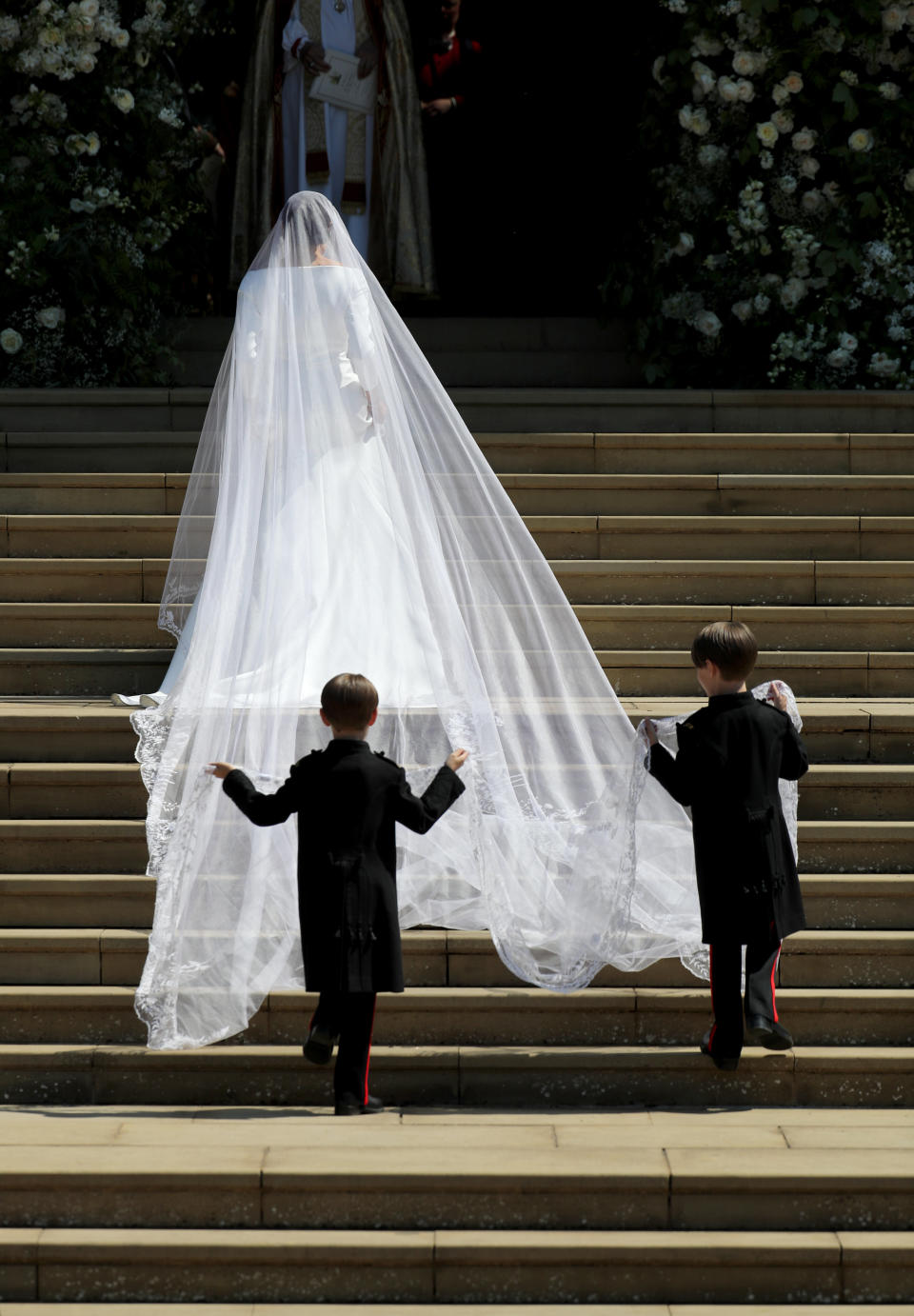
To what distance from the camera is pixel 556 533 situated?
723cm

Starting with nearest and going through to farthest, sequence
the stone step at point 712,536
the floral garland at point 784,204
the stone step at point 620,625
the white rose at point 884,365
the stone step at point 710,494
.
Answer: the stone step at point 620,625
the stone step at point 712,536
the stone step at point 710,494
the white rose at point 884,365
the floral garland at point 784,204

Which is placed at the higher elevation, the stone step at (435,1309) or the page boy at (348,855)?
the page boy at (348,855)

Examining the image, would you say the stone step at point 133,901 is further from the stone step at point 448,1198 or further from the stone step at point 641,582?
the stone step at point 641,582

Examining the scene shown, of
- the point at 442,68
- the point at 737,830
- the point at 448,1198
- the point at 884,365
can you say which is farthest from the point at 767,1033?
the point at 442,68

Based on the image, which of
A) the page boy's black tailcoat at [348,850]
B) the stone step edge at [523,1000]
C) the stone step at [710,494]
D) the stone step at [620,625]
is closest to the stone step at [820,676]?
the stone step at [620,625]

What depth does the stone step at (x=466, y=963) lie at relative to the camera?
16.7 ft

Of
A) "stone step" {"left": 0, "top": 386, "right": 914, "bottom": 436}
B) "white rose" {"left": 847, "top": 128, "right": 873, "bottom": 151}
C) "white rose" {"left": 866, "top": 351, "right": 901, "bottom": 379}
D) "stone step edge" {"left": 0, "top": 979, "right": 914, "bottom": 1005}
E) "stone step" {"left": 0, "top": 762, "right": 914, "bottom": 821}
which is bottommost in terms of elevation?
"stone step edge" {"left": 0, "top": 979, "right": 914, "bottom": 1005}

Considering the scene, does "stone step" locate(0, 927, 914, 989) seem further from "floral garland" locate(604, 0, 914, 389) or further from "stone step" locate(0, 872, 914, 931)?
"floral garland" locate(604, 0, 914, 389)

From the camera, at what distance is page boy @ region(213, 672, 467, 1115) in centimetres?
439

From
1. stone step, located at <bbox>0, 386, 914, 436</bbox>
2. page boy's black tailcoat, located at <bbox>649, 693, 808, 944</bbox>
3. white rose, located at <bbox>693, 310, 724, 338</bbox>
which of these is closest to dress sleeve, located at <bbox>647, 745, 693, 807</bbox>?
page boy's black tailcoat, located at <bbox>649, 693, 808, 944</bbox>

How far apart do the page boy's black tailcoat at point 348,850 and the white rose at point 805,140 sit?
5.46 m

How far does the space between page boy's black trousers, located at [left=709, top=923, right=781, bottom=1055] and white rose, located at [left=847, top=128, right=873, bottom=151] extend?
542 centimetres

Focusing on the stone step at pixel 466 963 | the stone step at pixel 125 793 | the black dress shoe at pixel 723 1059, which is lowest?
the black dress shoe at pixel 723 1059

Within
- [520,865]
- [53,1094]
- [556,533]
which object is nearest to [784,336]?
[556,533]
